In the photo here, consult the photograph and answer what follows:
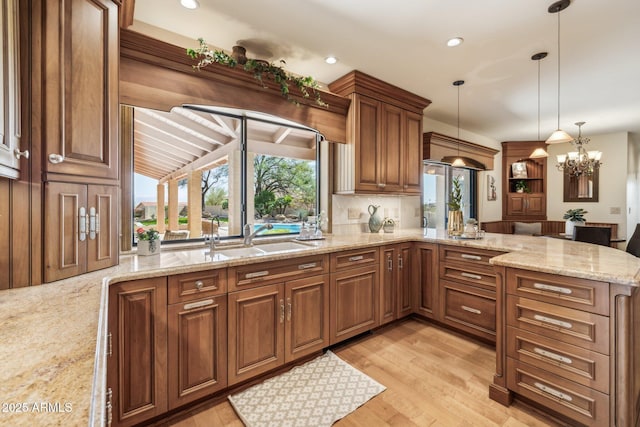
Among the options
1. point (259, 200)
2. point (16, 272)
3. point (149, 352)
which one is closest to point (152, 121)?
point (259, 200)

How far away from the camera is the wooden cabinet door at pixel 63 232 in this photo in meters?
1.33

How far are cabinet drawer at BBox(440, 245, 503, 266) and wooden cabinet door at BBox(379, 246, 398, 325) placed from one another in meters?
0.48

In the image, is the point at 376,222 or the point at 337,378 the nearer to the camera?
the point at 337,378

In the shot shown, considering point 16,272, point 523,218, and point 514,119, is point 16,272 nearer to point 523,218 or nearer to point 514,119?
point 514,119

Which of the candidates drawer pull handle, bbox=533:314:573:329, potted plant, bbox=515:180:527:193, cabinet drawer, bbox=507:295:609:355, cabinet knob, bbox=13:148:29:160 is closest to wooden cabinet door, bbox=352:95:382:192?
cabinet drawer, bbox=507:295:609:355

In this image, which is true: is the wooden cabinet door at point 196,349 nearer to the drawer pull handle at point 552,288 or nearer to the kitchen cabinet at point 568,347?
the kitchen cabinet at point 568,347

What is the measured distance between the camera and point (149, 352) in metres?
1.59

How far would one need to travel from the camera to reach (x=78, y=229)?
57.0 inches

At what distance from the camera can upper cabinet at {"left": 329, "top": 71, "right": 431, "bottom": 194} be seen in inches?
116

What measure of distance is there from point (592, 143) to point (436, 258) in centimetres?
551

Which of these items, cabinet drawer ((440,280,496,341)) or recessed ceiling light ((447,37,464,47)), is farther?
cabinet drawer ((440,280,496,341))

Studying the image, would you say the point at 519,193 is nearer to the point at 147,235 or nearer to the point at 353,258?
the point at 353,258

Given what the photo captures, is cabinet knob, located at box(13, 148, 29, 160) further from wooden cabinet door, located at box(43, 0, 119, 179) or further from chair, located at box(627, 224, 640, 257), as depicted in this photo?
chair, located at box(627, 224, 640, 257)

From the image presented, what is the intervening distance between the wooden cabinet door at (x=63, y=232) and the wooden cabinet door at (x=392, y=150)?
8.41ft
